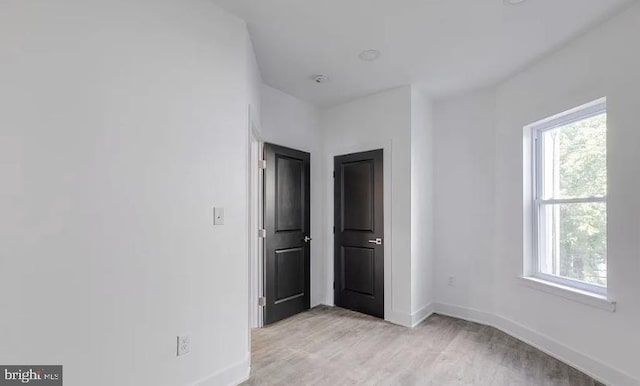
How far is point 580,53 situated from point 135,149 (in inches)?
134

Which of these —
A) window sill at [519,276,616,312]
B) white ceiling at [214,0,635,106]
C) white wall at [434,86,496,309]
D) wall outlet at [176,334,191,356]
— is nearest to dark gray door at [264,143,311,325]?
white ceiling at [214,0,635,106]

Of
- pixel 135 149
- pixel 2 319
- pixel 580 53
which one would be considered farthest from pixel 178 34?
pixel 580 53

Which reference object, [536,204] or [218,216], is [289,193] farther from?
[536,204]

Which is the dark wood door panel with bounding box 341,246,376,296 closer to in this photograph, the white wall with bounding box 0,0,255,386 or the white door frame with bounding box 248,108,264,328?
the white door frame with bounding box 248,108,264,328

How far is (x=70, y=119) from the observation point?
155 centimetres

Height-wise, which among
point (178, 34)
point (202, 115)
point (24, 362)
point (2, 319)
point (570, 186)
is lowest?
point (24, 362)

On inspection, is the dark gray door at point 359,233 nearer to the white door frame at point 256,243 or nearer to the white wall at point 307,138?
the white wall at point 307,138

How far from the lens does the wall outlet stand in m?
1.96

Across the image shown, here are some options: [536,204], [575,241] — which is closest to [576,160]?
[536,204]

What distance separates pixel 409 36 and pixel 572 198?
2012 millimetres

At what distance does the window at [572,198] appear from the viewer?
8.46ft

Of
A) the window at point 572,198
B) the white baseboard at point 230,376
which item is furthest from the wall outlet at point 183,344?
the window at point 572,198

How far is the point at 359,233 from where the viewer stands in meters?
3.99

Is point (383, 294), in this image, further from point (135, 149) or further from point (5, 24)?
point (5, 24)
